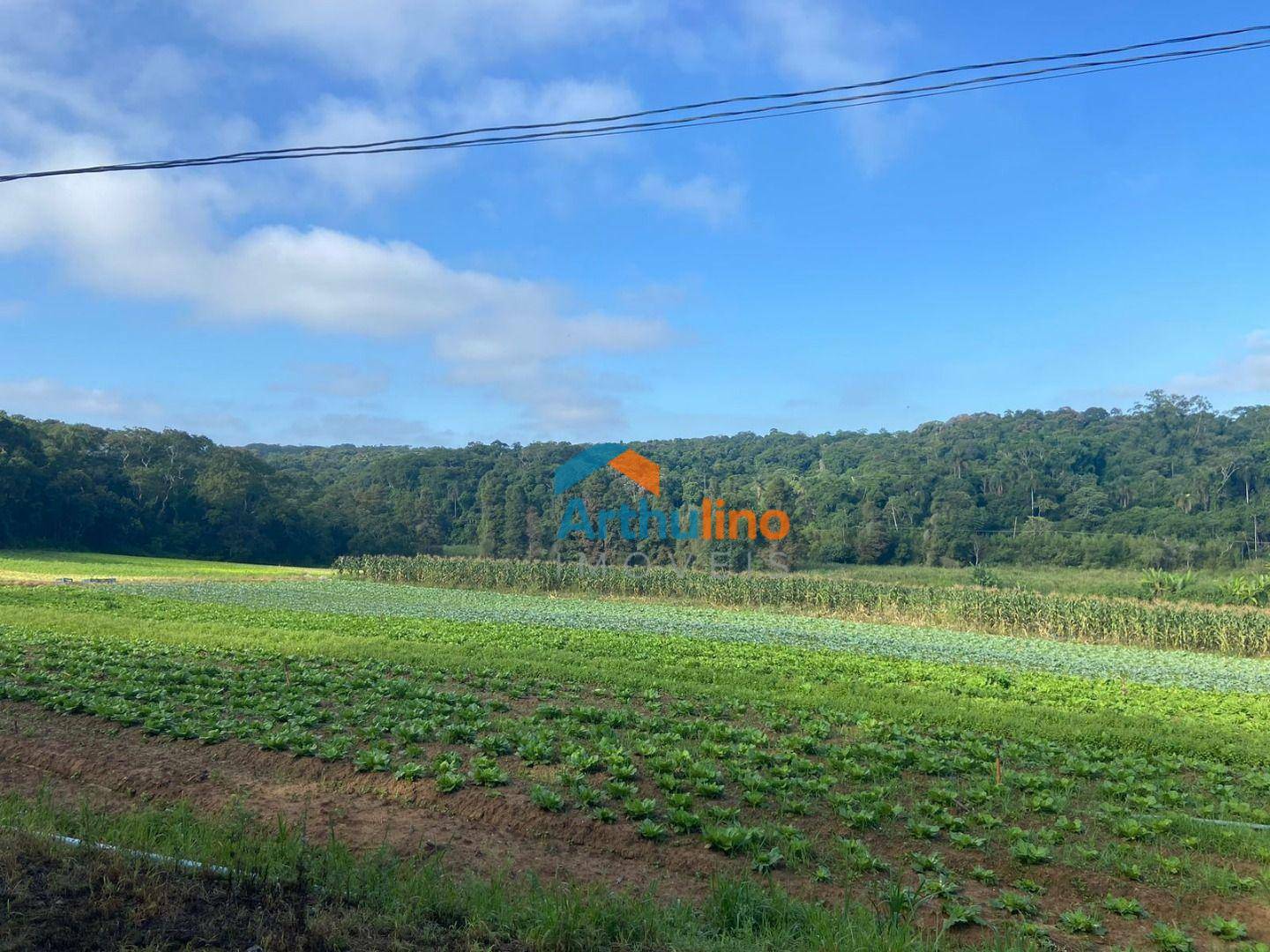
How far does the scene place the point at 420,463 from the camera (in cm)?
10619

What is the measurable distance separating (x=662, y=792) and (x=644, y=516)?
73.5m

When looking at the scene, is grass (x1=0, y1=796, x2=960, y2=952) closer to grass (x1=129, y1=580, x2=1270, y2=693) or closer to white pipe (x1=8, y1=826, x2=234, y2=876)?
white pipe (x1=8, y1=826, x2=234, y2=876)

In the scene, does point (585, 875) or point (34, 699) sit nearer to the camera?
point (585, 875)

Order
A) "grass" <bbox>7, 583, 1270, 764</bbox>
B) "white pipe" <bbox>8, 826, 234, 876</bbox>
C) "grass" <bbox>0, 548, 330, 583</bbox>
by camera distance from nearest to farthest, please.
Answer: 1. "white pipe" <bbox>8, 826, 234, 876</bbox>
2. "grass" <bbox>7, 583, 1270, 764</bbox>
3. "grass" <bbox>0, 548, 330, 583</bbox>

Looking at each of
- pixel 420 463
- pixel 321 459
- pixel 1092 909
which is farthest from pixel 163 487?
pixel 1092 909

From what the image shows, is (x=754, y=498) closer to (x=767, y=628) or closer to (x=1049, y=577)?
(x=1049, y=577)

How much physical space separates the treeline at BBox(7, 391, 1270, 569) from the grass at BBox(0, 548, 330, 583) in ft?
38.1

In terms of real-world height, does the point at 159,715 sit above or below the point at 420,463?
below

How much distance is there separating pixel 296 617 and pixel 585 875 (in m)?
21.6

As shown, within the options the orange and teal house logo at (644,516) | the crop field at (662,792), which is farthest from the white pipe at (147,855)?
the orange and teal house logo at (644,516)

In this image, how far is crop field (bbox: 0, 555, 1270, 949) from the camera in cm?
566

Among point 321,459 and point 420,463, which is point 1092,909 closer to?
point 420,463

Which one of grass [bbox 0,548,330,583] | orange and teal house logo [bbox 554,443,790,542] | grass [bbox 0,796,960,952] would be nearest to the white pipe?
grass [bbox 0,796,960,952]

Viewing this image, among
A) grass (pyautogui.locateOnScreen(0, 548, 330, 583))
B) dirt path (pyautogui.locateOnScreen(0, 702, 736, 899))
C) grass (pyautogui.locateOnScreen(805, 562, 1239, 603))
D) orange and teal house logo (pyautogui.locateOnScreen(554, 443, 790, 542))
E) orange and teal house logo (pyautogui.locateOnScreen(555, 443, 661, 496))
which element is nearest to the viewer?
dirt path (pyautogui.locateOnScreen(0, 702, 736, 899))
